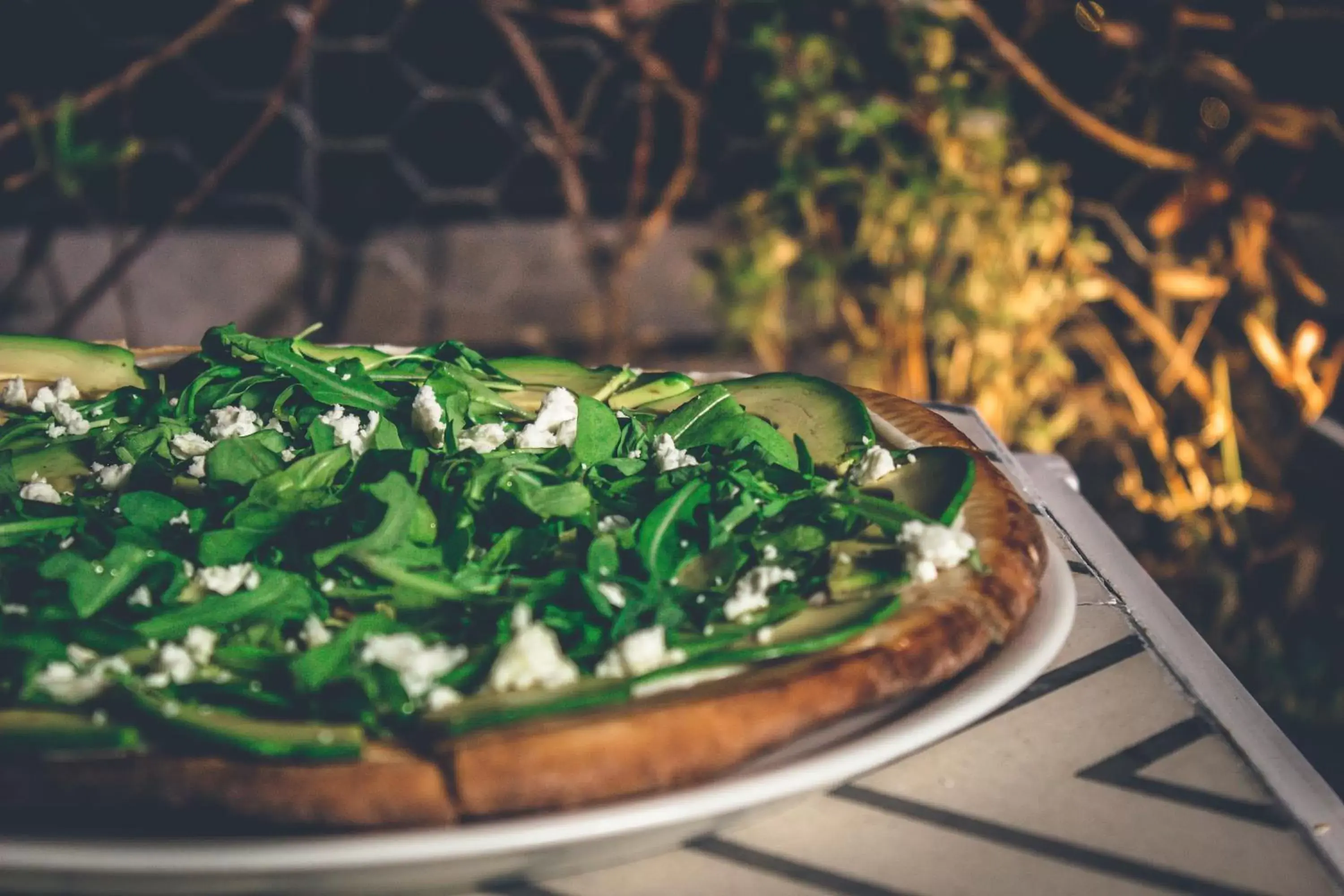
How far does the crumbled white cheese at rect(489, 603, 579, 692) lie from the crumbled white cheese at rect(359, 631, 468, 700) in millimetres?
30

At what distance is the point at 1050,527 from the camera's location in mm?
1025

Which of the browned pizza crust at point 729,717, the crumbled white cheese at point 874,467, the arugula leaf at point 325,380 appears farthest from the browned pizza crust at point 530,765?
the arugula leaf at point 325,380

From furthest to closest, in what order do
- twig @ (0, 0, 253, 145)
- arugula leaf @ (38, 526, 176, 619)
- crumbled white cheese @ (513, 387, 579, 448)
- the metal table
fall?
twig @ (0, 0, 253, 145) → crumbled white cheese @ (513, 387, 579, 448) → arugula leaf @ (38, 526, 176, 619) → the metal table

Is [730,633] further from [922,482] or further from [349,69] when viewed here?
[349,69]

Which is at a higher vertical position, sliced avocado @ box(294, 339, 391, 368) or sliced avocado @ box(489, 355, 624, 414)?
sliced avocado @ box(294, 339, 391, 368)

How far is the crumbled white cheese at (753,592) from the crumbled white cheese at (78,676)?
0.38m

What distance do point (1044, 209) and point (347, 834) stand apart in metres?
2.22

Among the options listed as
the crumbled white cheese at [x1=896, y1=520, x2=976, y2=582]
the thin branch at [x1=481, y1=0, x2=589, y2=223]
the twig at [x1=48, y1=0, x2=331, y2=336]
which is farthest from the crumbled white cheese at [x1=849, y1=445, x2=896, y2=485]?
the twig at [x1=48, y1=0, x2=331, y2=336]

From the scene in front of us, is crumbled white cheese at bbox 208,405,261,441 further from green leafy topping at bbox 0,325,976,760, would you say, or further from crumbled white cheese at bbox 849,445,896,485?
crumbled white cheese at bbox 849,445,896,485

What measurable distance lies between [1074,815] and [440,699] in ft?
1.28

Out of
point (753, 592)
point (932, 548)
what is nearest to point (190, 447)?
point (753, 592)

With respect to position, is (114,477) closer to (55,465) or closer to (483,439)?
(55,465)

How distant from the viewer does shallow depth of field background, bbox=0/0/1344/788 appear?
7.90 ft

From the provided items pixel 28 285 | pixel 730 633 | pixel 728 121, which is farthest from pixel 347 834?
pixel 28 285
